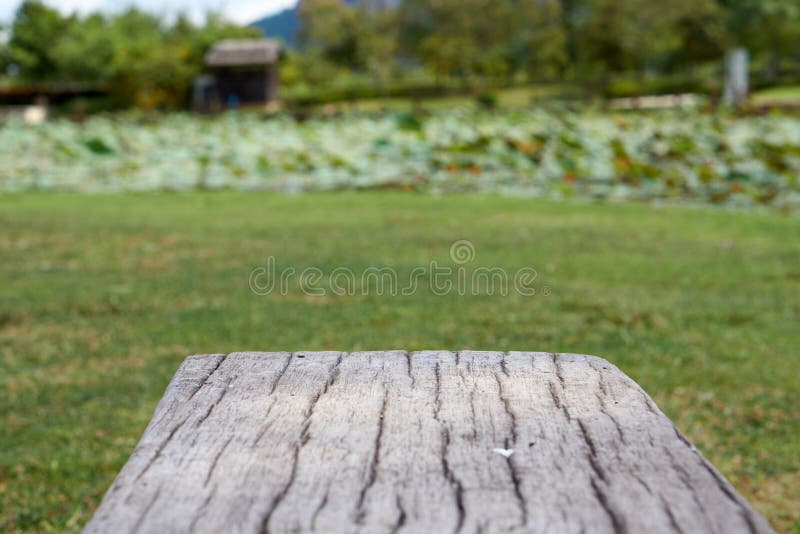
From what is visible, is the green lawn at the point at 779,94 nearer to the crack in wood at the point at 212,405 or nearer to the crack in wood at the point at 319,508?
the crack in wood at the point at 212,405

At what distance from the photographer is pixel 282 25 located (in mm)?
147875

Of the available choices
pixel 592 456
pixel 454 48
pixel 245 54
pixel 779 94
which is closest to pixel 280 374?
pixel 592 456

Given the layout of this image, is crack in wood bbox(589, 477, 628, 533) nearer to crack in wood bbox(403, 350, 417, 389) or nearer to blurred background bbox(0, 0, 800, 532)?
crack in wood bbox(403, 350, 417, 389)

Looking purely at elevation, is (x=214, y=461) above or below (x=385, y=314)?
above

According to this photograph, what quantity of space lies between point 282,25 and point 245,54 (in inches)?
4754

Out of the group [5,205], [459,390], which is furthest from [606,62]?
[459,390]

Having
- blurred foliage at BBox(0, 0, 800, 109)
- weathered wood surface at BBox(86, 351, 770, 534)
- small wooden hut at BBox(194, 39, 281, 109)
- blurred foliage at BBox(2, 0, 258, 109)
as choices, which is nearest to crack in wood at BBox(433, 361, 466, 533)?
weathered wood surface at BBox(86, 351, 770, 534)

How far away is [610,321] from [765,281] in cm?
121

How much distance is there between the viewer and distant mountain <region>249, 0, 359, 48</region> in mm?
49656

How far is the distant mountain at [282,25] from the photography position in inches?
1955

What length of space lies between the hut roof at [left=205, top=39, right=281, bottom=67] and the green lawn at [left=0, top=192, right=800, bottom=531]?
25217 mm

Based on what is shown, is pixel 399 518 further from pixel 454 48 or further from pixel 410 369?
pixel 454 48

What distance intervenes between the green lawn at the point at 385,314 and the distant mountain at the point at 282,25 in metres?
43.0

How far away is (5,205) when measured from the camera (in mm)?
8117
